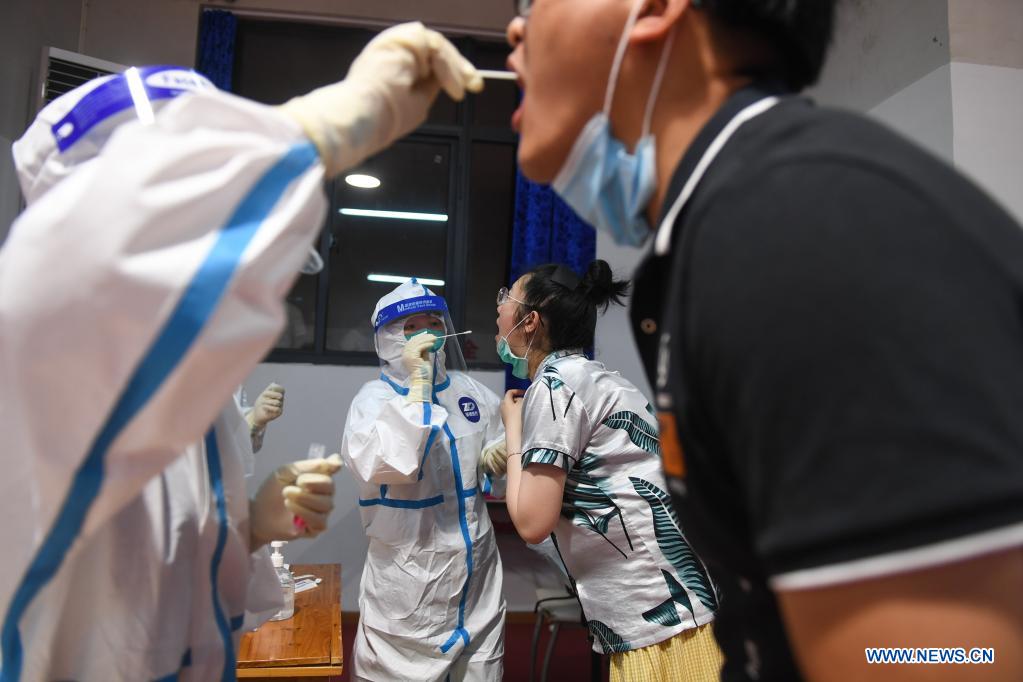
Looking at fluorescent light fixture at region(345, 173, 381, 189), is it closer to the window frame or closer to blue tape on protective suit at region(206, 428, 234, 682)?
the window frame

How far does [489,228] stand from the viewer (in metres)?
5.00

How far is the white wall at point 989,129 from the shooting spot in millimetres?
2887

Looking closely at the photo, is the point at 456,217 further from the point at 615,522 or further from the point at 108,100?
the point at 108,100

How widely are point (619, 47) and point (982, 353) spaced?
1.53 ft

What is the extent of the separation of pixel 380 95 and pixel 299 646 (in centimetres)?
162

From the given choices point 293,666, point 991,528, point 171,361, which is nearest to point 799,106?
point 991,528

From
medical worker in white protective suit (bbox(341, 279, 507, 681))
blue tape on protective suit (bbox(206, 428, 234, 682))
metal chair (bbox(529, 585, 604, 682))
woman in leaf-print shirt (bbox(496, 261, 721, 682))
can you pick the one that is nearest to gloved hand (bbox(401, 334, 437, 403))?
medical worker in white protective suit (bbox(341, 279, 507, 681))

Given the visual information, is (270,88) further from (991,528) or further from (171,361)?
(991,528)

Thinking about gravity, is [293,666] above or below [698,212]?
below

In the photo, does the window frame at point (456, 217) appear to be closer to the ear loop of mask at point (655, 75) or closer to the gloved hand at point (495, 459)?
the gloved hand at point (495, 459)

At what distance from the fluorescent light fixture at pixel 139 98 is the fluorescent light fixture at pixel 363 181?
13.3ft

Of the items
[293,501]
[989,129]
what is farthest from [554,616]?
[989,129]

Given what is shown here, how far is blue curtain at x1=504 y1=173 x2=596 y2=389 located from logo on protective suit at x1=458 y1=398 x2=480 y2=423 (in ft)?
4.62

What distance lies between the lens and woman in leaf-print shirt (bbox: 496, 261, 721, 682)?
1783 millimetres
